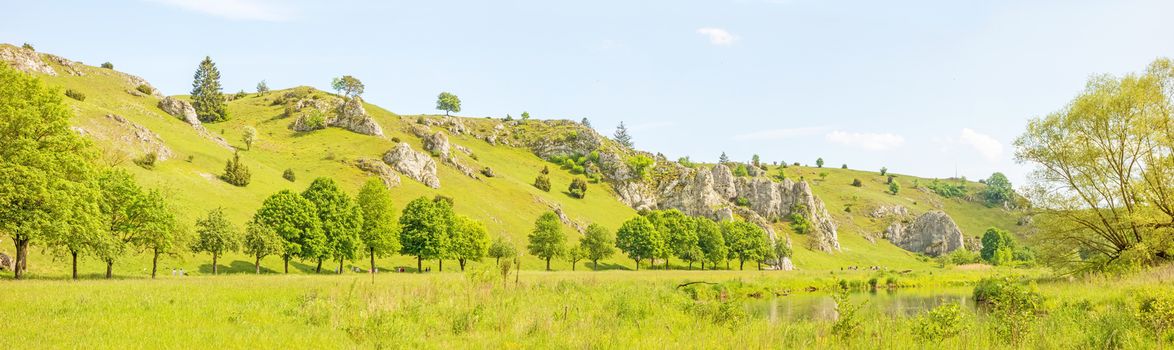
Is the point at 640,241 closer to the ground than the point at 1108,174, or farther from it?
closer to the ground

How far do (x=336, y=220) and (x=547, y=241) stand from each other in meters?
36.3

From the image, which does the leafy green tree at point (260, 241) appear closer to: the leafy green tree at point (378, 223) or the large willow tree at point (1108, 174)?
the leafy green tree at point (378, 223)

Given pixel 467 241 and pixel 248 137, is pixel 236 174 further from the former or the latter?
pixel 248 137

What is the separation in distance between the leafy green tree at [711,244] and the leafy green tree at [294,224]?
7376 cm

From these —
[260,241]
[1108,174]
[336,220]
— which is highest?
[1108,174]

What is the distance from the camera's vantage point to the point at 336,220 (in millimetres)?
68312

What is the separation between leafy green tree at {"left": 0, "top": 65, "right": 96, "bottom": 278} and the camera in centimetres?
3025

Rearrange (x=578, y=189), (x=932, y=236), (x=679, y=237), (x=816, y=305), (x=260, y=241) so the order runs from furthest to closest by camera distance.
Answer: (x=932, y=236) < (x=578, y=189) < (x=679, y=237) < (x=260, y=241) < (x=816, y=305)

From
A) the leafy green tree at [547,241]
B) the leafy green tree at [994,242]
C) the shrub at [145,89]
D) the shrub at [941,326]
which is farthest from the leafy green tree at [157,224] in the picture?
the leafy green tree at [994,242]

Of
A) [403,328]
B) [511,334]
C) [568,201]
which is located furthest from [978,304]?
[568,201]

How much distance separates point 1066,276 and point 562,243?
69.0 m

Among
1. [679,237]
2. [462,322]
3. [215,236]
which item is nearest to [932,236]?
[679,237]

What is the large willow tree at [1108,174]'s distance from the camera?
32906mm

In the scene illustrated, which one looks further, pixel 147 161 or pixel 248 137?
pixel 248 137
